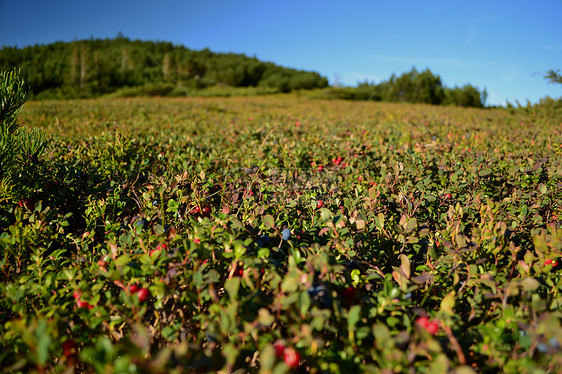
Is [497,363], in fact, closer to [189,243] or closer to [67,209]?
[189,243]

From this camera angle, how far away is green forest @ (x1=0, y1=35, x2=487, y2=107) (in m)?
30.5

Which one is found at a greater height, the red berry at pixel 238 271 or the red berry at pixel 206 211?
the red berry at pixel 206 211

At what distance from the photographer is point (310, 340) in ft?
2.82

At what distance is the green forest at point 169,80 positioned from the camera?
30.5 meters

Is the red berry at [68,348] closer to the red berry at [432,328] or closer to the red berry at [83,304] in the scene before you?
the red berry at [83,304]

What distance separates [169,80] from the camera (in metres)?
36.5

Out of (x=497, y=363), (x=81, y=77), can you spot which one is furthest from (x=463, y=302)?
(x=81, y=77)


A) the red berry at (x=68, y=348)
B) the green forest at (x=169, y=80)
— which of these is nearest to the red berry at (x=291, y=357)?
the red berry at (x=68, y=348)

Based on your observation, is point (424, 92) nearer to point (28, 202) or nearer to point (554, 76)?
point (554, 76)

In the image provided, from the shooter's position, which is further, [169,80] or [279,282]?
[169,80]

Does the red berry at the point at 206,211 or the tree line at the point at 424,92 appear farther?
the tree line at the point at 424,92

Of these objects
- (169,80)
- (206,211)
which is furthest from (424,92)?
(206,211)

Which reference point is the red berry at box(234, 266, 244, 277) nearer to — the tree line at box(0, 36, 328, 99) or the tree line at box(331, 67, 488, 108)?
the tree line at box(0, 36, 328, 99)

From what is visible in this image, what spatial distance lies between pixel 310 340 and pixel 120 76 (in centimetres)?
4379
